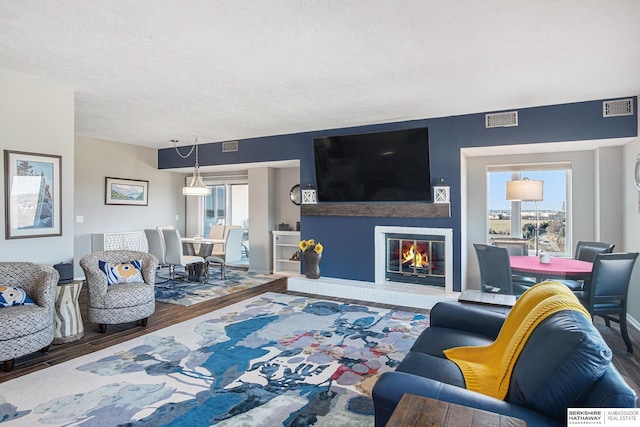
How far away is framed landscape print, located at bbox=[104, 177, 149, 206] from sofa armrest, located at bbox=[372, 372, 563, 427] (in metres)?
6.99

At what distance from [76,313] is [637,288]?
→ 19.8 ft

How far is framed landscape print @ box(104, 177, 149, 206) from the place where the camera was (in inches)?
276

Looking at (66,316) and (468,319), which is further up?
(468,319)

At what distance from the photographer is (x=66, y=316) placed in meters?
3.61

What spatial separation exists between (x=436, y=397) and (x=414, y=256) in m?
4.23

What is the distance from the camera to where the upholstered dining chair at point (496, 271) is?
3.81 meters

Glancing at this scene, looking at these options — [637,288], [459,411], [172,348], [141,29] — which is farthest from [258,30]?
[637,288]

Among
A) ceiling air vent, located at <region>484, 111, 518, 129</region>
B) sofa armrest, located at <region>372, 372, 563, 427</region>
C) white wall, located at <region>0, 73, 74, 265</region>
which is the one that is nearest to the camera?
sofa armrest, located at <region>372, 372, 563, 427</region>

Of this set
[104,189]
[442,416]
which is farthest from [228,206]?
[442,416]

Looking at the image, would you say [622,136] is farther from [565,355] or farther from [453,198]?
[565,355]

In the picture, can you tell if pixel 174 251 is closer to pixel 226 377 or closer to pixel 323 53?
pixel 226 377

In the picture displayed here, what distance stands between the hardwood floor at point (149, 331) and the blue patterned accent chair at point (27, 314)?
125 mm

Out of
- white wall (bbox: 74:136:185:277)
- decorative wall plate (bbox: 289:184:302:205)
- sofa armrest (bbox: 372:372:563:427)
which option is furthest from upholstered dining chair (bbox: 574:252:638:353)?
white wall (bbox: 74:136:185:277)

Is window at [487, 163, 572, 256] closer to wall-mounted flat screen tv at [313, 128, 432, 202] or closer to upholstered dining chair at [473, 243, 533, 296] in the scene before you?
wall-mounted flat screen tv at [313, 128, 432, 202]
